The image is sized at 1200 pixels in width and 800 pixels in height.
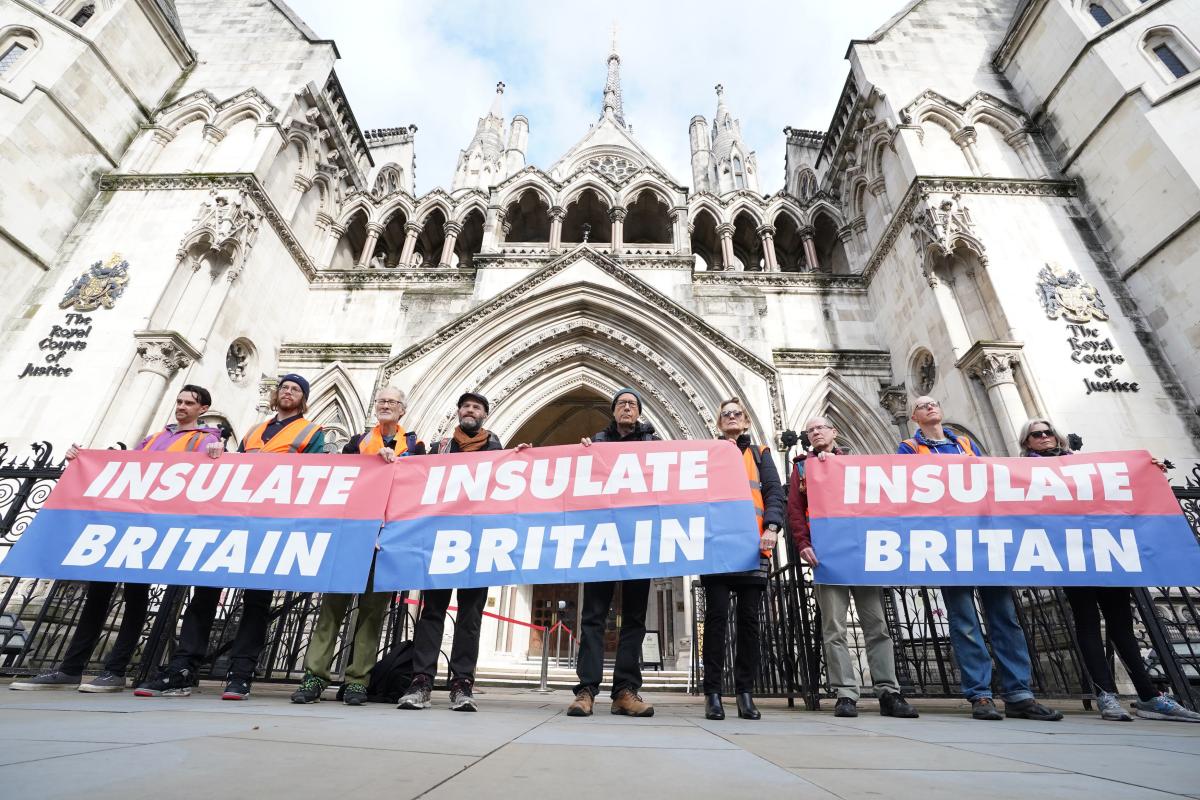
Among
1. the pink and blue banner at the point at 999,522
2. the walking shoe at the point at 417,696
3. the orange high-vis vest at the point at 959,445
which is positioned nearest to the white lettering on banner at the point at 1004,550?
the pink and blue banner at the point at 999,522

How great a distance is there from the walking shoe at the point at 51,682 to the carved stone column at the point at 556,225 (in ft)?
37.6

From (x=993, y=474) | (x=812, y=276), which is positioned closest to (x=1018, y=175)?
(x=812, y=276)

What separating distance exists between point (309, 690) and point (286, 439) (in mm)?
1941

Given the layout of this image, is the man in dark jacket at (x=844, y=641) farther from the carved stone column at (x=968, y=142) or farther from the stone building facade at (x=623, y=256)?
the carved stone column at (x=968, y=142)

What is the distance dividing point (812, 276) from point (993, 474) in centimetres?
921

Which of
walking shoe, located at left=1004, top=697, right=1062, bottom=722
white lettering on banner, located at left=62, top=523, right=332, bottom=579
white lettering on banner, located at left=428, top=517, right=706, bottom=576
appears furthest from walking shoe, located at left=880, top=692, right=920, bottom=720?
white lettering on banner, located at left=62, top=523, right=332, bottom=579

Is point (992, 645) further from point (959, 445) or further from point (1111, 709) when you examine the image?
point (959, 445)

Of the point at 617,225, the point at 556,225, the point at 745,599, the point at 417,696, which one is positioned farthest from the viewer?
the point at 556,225

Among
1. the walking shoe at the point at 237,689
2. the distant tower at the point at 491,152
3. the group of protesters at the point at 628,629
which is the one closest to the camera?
the walking shoe at the point at 237,689

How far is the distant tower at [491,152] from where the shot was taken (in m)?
23.6

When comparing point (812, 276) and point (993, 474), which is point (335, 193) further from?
point (993, 474)

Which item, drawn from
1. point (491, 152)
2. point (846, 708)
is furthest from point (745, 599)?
point (491, 152)

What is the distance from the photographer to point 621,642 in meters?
3.68

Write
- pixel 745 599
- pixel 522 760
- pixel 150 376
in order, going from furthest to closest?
pixel 150 376 → pixel 745 599 → pixel 522 760
